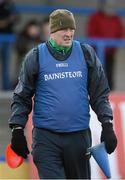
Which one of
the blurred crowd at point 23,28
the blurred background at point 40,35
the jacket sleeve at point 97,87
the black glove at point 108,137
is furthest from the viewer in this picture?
the blurred crowd at point 23,28

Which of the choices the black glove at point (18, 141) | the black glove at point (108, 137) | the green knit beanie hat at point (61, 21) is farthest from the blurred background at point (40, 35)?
the green knit beanie hat at point (61, 21)

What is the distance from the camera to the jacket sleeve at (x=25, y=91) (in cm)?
666

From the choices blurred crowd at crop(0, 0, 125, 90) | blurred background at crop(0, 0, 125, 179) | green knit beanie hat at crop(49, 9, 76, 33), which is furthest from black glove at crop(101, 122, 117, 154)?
blurred crowd at crop(0, 0, 125, 90)

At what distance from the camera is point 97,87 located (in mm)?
6766

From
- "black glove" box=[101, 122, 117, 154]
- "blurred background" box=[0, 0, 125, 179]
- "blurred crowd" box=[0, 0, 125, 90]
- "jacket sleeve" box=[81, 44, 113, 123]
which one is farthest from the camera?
"blurred crowd" box=[0, 0, 125, 90]

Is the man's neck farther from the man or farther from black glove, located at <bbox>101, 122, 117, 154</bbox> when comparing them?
black glove, located at <bbox>101, 122, 117, 154</bbox>

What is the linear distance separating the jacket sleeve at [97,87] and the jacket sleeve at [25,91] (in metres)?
0.43

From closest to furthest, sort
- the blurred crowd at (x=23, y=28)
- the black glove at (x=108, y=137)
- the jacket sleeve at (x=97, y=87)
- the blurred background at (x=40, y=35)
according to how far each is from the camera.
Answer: the black glove at (x=108, y=137) → the jacket sleeve at (x=97, y=87) → the blurred background at (x=40, y=35) → the blurred crowd at (x=23, y=28)

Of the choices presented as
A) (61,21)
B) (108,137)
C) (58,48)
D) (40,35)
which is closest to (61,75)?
(58,48)

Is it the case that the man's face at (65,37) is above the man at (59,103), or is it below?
above

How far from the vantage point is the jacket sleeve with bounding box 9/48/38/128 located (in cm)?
666

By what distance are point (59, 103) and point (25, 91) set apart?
0.94 feet

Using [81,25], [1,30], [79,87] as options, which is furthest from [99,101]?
[81,25]

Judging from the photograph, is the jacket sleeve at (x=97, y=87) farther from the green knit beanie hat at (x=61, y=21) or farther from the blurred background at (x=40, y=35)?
the blurred background at (x=40, y=35)
